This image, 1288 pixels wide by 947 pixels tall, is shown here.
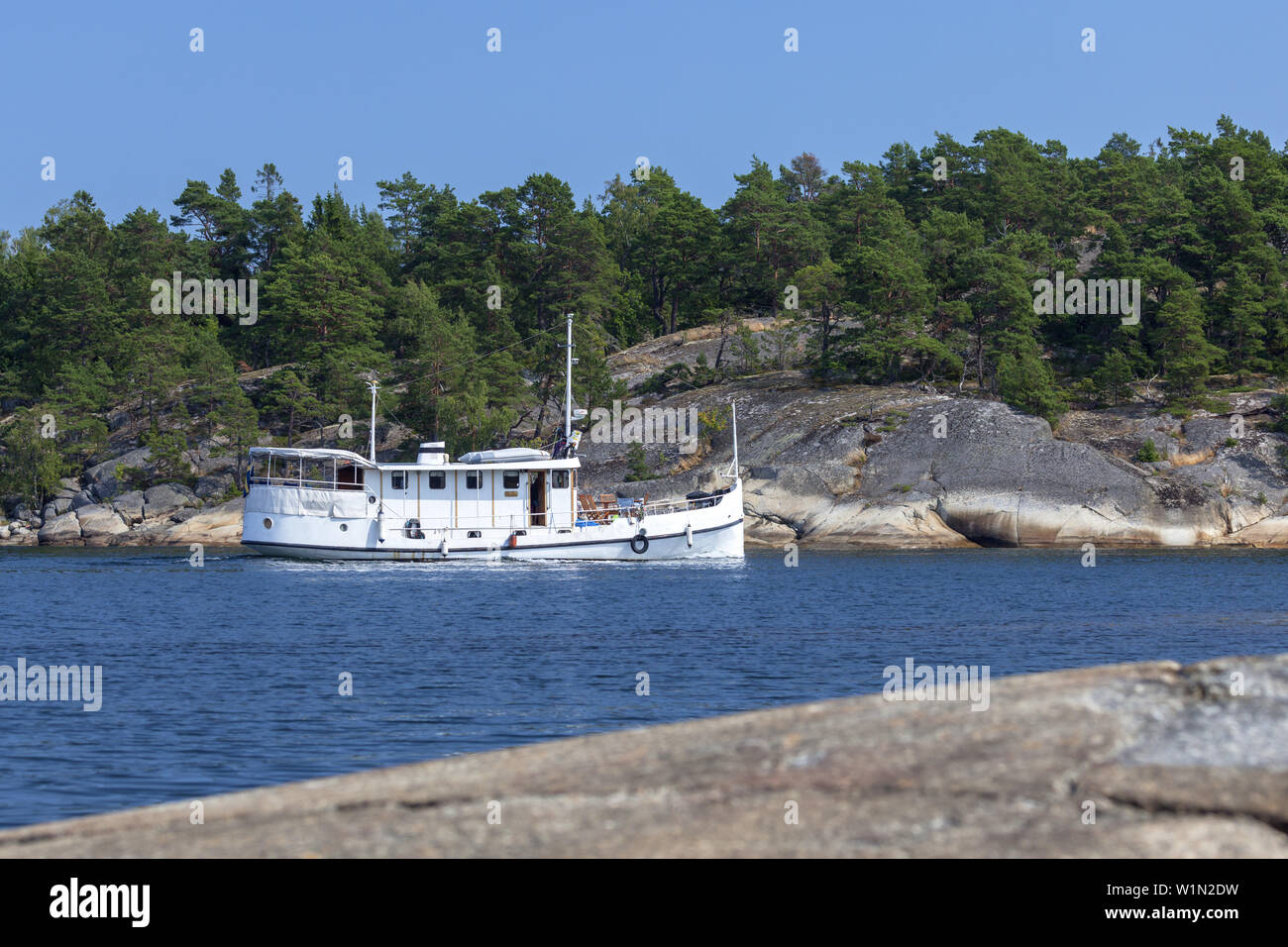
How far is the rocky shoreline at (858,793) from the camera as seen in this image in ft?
13.7

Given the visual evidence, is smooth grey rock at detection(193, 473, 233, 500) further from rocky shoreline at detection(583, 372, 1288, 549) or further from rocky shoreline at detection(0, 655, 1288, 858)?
rocky shoreline at detection(0, 655, 1288, 858)

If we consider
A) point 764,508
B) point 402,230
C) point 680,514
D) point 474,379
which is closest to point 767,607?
point 680,514

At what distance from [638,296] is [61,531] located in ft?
142

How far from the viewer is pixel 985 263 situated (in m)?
71.2

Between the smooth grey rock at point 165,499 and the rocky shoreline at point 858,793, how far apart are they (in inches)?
2799

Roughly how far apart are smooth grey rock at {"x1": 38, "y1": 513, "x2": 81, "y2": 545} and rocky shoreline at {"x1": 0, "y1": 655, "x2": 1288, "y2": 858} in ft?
235

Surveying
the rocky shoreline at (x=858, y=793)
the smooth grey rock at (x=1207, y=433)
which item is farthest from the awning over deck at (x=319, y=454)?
the rocky shoreline at (x=858, y=793)

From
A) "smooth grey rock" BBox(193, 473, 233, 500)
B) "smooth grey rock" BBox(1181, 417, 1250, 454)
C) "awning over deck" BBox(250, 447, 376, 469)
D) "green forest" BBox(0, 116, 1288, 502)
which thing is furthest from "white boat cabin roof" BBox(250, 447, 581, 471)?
"smooth grey rock" BBox(1181, 417, 1250, 454)

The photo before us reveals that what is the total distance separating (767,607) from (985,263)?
44.4 meters

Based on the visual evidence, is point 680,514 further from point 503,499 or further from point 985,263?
point 985,263

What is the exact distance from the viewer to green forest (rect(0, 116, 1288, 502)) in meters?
69.1

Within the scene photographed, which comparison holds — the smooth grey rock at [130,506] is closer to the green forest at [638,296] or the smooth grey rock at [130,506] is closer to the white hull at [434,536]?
the green forest at [638,296]

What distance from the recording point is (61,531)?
230ft

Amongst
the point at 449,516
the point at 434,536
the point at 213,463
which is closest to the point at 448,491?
the point at 449,516
